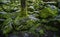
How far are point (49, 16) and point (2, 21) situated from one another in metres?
1.75

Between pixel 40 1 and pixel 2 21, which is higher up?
pixel 40 1

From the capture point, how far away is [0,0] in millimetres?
7074

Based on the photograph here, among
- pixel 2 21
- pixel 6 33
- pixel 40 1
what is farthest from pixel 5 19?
pixel 40 1

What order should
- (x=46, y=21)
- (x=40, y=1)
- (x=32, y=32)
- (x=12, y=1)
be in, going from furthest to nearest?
(x=12, y=1)
(x=40, y=1)
(x=46, y=21)
(x=32, y=32)

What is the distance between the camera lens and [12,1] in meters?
7.45

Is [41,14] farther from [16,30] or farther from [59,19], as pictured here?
[16,30]

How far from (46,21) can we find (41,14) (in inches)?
19.4

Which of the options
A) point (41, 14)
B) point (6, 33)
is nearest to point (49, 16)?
point (41, 14)

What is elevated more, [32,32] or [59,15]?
[59,15]

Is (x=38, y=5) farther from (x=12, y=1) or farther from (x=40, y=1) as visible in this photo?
(x=12, y=1)

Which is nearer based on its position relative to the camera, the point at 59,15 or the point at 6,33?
the point at 6,33

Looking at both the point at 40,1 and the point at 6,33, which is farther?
the point at 40,1

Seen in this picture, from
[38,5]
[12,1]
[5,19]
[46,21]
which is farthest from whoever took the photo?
[12,1]

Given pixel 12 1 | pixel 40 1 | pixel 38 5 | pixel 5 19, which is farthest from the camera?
pixel 12 1
